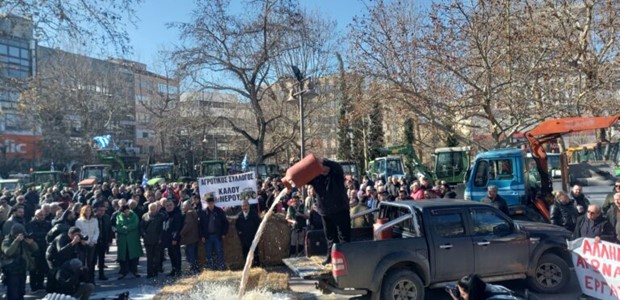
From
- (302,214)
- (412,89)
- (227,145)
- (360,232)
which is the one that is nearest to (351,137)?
(227,145)

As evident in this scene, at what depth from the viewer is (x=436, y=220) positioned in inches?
303

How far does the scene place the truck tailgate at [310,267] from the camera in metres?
7.30

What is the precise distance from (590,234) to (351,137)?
121ft

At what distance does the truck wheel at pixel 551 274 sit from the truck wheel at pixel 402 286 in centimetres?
209

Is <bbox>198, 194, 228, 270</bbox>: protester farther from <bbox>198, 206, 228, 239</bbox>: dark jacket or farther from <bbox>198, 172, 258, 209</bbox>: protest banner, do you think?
<bbox>198, 172, 258, 209</bbox>: protest banner

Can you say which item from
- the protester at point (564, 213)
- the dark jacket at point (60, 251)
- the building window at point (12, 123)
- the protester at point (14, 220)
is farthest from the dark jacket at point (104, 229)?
the building window at point (12, 123)

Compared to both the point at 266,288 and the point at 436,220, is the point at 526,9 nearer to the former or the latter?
the point at 436,220

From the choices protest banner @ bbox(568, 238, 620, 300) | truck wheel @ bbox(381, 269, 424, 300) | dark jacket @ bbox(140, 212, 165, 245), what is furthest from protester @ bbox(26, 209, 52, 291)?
protest banner @ bbox(568, 238, 620, 300)

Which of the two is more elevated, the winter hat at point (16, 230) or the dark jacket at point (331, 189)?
the dark jacket at point (331, 189)

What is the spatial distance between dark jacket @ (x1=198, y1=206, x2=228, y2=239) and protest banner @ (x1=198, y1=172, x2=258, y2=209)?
1096 millimetres

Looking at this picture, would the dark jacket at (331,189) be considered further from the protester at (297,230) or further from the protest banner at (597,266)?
the protester at (297,230)

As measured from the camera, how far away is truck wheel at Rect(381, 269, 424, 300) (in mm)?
7379

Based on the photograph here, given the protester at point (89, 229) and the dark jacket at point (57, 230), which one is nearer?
the dark jacket at point (57, 230)

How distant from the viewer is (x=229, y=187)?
12.3 m
